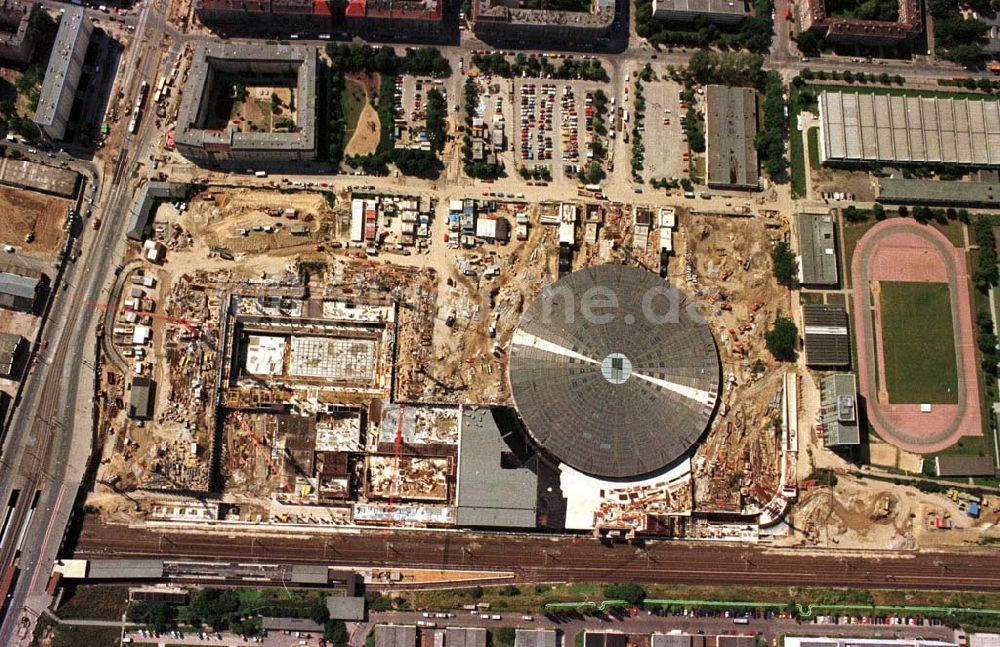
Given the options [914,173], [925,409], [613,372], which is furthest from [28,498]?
[914,173]

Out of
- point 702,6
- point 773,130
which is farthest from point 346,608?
point 702,6

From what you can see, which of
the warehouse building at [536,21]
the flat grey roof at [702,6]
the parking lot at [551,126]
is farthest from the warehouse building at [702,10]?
the parking lot at [551,126]

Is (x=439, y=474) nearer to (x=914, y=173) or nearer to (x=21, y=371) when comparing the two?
(x=21, y=371)

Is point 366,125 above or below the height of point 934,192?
above

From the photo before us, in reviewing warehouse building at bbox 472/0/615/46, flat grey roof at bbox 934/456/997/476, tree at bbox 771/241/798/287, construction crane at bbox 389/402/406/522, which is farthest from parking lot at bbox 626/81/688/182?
flat grey roof at bbox 934/456/997/476

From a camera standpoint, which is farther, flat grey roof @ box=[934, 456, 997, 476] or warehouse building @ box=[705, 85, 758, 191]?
warehouse building @ box=[705, 85, 758, 191]

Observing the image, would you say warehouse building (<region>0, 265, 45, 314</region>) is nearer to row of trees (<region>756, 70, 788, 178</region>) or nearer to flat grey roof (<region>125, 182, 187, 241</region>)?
flat grey roof (<region>125, 182, 187, 241</region>)

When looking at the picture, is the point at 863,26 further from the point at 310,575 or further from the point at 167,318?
the point at 310,575
